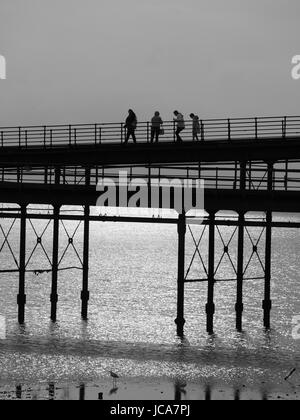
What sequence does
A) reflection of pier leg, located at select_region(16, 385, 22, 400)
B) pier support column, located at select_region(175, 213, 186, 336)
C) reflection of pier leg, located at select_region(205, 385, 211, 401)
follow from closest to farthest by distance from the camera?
reflection of pier leg, located at select_region(16, 385, 22, 400) → reflection of pier leg, located at select_region(205, 385, 211, 401) → pier support column, located at select_region(175, 213, 186, 336)

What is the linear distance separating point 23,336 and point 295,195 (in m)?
13.9

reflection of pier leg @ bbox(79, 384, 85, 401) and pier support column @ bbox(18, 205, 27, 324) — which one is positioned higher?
pier support column @ bbox(18, 205, 27, 324)

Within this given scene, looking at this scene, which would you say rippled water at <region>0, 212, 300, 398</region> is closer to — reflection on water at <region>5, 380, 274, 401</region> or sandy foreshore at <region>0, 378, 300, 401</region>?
sandy foreshore at <region>0, 378, 300, 401</region>

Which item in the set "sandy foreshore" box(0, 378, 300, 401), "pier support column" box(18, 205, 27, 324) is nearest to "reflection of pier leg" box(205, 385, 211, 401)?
"sandy foreshore" box(0, 378, 300, 401)

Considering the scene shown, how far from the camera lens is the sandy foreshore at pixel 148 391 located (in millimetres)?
31172

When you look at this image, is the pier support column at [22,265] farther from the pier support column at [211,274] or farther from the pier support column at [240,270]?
the pier support column at [240,270]

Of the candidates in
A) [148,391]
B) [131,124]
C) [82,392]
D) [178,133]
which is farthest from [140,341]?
[82,392]

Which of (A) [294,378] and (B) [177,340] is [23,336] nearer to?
(B) [177,340]

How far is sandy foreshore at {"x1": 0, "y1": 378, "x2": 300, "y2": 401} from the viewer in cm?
3117

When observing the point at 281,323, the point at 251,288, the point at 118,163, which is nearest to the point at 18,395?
the point at 118,163

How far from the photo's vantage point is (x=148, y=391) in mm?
32062

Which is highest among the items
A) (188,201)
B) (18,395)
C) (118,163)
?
(118,163)

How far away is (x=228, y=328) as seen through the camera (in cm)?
4784

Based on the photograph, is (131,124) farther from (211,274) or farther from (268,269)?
(268,269)
